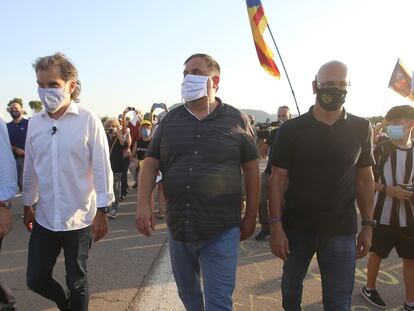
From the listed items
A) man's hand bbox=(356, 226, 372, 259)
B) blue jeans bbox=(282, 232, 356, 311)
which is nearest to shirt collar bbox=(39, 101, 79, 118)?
blue jeans bbox=(282, 232, 356, 311)

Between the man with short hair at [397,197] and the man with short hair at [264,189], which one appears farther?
the man with short hair at [264,189]

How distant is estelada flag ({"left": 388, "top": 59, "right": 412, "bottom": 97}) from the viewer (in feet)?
39.0

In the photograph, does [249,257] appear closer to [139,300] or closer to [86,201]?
[139,300]

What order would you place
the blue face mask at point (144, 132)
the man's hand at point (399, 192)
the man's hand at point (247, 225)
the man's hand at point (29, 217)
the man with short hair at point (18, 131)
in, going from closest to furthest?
the man's hand at point (247, 225) < the man's hand at point (29, 217) < the man's hand at point (399, 192) < the man with short hair at point (18, 131) < the blue face mask at point (144, 132)

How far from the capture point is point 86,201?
9.82ft

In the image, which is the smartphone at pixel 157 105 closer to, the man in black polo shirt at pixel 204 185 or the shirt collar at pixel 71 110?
the shirt collar at pixel 71 110

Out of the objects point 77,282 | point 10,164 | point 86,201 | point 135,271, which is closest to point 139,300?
point 135,271

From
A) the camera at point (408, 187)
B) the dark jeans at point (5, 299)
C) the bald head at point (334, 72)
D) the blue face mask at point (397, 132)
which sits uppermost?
the bald head at point (334, 72)

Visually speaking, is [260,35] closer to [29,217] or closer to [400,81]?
[29,217]

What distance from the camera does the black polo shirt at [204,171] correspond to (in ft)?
8.61

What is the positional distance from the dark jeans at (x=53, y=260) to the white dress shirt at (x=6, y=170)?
0.99 ft

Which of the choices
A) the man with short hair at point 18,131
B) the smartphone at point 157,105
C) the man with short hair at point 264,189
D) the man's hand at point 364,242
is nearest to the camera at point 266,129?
the man with short hair at point 264,189

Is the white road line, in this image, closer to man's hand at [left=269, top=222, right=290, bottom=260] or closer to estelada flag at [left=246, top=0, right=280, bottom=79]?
man's hand at [left=269, top=222, right=290, bottom=260]

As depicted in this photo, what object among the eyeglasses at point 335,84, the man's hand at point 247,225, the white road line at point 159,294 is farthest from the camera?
the white road line at point 159,294
